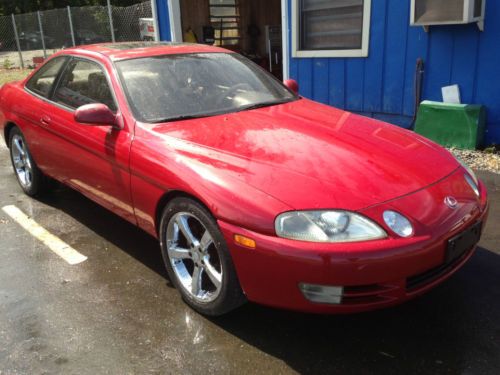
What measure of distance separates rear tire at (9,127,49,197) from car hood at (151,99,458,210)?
214 cm

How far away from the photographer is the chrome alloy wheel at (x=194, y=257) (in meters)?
2.63

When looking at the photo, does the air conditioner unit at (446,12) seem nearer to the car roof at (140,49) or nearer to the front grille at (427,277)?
the car roof at (140,49)

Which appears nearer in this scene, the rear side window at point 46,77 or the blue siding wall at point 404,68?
the rear side window at point 46,77

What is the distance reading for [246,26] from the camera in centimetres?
1313

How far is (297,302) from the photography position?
2297 mm

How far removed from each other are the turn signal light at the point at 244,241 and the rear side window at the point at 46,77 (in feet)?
8.70

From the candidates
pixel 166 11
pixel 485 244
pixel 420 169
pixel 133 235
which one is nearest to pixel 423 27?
pixel 485 244

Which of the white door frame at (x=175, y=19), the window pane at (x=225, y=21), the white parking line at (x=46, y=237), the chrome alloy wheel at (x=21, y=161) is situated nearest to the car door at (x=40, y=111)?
the chrome alloy wheel at (x=21, y=161)

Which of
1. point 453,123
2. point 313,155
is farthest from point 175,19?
point 313,155

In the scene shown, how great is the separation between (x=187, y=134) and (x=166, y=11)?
7347mm

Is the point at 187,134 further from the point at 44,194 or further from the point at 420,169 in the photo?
the point at 44,194

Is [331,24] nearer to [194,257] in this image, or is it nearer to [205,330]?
[194,257]

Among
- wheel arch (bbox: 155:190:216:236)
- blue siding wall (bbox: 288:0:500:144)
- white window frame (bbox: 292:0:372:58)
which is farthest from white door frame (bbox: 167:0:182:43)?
wheel arch (bbox: 155:190:216:236)

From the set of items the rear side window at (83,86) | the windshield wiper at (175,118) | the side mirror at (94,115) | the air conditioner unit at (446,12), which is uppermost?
the air conditioner unit at (446,12)
